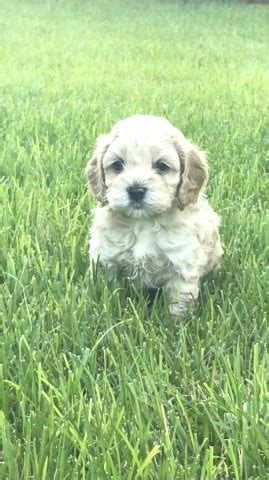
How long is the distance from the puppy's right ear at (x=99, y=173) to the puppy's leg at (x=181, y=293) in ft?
1.59

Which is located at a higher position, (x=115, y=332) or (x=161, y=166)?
(x=161, y=166)

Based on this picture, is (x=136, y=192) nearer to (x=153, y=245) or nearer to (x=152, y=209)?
(x=152, y=209)

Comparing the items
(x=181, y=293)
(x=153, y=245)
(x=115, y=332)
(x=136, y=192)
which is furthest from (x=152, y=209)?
(x=115, y=332)

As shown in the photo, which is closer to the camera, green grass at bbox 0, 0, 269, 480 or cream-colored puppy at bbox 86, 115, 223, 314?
green grass at bbox 0, 0, 269, 480

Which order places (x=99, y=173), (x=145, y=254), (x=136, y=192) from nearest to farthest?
(x=136, y=192) → (x=145, y=254) → (x=99, y=173)

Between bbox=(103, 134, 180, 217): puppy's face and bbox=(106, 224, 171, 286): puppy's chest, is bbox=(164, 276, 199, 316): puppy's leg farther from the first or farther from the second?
bbox=(103, 134, 180, 217): puppy's face

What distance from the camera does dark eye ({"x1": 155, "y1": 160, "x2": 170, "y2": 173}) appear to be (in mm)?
2870

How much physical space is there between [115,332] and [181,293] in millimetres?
403

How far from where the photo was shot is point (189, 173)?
2.93m

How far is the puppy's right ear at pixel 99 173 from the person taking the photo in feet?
9.76

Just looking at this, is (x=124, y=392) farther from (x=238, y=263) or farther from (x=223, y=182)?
(x=223, y=182)

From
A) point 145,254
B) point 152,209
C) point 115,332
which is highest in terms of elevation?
point 152,209

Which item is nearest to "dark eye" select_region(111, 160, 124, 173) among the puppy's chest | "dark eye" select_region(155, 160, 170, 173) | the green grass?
"dark eye" select_region(155, 160, 170, 173)

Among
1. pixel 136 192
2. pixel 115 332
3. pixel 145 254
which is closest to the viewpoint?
pixel 115 332
